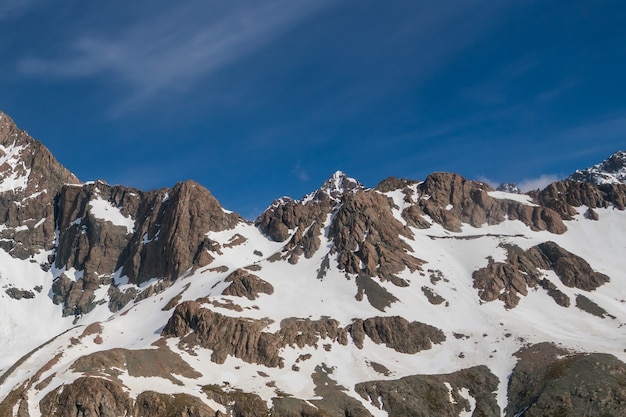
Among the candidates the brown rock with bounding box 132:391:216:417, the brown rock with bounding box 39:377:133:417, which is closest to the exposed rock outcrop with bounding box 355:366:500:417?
the brown rock with bounding box 132:391:216:417

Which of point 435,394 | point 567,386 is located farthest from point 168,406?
point 567,386

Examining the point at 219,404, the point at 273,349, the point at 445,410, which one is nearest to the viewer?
the point at 219,404

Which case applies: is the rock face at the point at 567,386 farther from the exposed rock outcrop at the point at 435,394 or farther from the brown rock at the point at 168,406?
the brown rock at the point at 168,406

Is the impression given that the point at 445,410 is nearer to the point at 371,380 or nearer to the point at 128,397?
the point at 371,380

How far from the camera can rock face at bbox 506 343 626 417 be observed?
152250 mm

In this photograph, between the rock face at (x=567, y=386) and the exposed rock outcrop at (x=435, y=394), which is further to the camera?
the exposed rock outcrop at (x=435, y=394)

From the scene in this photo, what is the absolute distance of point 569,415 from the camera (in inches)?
5930

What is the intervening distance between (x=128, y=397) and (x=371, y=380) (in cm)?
7177

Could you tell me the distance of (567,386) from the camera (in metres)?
162

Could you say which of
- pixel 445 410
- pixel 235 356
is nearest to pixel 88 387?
pixel 235 356

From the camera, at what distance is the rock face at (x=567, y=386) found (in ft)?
500

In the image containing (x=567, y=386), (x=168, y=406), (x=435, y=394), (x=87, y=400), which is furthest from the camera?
(x=435, y=394)

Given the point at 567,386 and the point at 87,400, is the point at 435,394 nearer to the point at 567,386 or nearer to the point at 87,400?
the point at 567,386

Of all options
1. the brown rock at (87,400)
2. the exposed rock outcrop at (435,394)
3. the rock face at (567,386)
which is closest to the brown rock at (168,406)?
the brown rock at (87,400)
